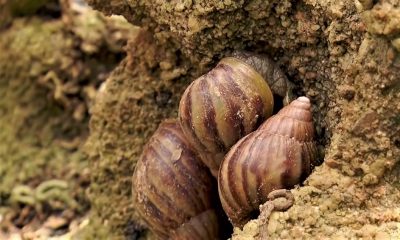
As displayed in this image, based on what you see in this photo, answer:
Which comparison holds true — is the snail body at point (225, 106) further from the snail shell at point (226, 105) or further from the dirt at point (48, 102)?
the dirt at point (48, 102)

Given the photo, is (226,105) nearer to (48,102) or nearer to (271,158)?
(271,158)

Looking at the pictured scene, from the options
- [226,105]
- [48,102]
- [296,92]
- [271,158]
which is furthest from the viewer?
[48,102]

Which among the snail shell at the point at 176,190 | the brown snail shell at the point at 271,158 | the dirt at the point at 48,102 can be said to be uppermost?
the brown snail shell at the point at 271,158

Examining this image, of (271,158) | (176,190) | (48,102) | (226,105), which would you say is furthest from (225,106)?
(48,102)

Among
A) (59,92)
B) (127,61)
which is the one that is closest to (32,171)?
(59,92)

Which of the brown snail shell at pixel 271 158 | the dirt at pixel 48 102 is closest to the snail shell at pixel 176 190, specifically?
the brown snail shell at pixel 271 158

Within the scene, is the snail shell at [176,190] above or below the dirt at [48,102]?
above

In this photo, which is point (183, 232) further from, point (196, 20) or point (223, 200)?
point (196, 20)

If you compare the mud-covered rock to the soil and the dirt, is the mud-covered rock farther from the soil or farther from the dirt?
the dirt
